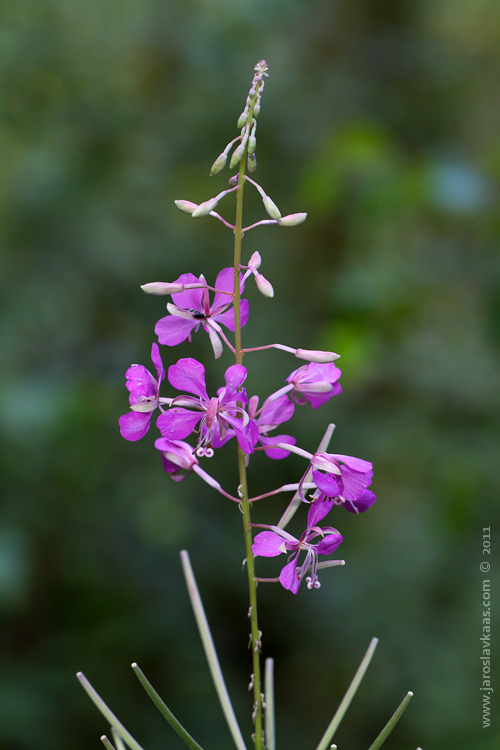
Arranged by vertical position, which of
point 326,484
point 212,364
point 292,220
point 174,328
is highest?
point 212,364

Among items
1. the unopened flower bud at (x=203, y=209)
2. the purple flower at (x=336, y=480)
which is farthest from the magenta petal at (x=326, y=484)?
the unopened flower bud at (x=203, y=209)

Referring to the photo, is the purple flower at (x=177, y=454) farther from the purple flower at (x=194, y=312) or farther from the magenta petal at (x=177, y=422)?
the purple flower at (x=194, y=312)

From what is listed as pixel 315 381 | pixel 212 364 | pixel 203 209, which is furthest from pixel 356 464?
pixel 212 364

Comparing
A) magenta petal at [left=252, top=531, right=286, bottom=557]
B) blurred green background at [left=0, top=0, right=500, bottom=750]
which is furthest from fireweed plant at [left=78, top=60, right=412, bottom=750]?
blurred green background at [left=0, top=0, right=500, bottom=750]

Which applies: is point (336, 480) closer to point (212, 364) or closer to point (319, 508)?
point (319, 508)

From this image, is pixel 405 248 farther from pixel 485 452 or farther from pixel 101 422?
pixel 101 422

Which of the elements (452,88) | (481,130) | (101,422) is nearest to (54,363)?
(101,422)
